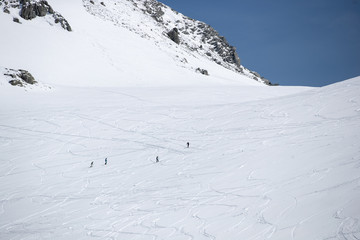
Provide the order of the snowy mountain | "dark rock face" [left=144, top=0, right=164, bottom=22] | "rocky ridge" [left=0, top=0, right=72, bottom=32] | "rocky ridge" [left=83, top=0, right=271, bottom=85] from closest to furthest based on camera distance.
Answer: the snowy mountain → "rocky ridge" [left=0, top=0, right=72, bottom=32] → "rocky ridge" [left=83, top=0, right=271, bottom=85] → "dark rock face" [left=144, top=0, right=164, bottom=22]

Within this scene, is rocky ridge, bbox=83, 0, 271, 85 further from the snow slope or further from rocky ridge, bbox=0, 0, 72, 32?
the snow slope

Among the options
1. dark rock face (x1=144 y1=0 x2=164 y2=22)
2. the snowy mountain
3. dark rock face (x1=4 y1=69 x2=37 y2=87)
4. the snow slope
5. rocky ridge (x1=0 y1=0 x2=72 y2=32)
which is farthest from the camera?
dark rock face (x1=144 y1=0 x2=164 y2=22)

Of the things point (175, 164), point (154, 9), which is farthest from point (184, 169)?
point (154, 9)

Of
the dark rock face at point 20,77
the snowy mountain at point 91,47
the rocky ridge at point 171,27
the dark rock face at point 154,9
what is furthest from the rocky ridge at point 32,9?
the dark rock face at point 154,9

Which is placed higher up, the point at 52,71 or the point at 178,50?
the point at 178,50

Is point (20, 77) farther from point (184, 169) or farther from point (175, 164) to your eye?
point (184, 169)

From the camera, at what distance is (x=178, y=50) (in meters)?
57.4

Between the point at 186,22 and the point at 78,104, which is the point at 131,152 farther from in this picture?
the point at 186,22

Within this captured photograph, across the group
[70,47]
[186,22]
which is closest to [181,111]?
[70,47]

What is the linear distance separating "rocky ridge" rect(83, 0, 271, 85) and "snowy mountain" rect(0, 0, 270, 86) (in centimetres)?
43

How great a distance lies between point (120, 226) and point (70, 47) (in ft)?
123

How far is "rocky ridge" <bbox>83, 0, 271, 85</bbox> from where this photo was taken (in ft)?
195

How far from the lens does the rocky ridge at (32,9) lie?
4300 cm

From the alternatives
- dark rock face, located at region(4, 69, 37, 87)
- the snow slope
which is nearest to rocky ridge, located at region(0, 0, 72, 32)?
dark rock face, located at region(4, 69, 37, 87)
